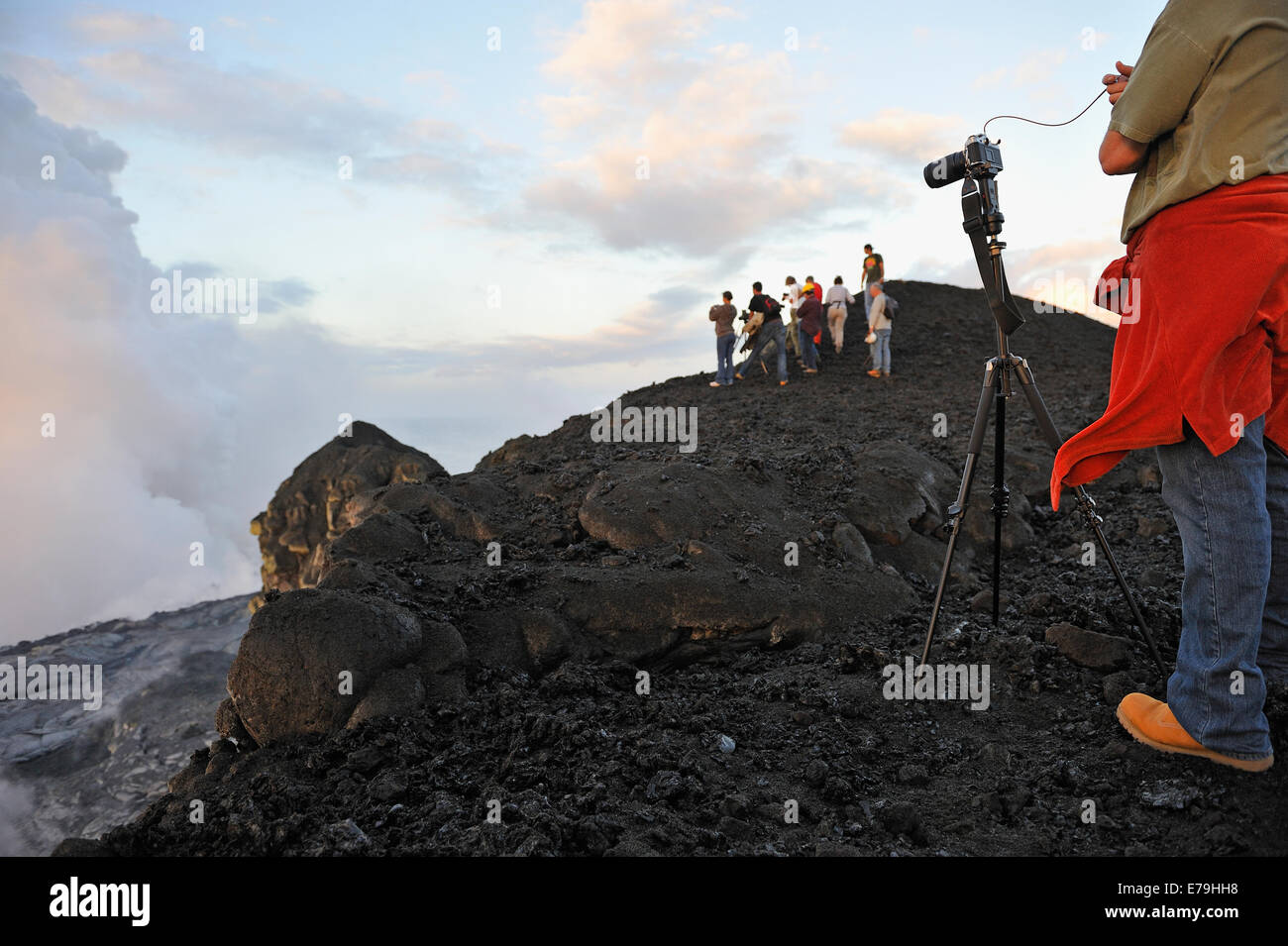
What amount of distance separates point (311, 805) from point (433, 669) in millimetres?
1125

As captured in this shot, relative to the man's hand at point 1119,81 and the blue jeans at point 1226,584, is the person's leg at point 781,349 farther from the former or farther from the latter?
the blue jeans at point 1226,584

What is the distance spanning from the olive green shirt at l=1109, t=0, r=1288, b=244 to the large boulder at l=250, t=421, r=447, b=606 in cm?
1310

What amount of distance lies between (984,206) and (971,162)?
22 cm

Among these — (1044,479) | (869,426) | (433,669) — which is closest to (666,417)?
(869,426)

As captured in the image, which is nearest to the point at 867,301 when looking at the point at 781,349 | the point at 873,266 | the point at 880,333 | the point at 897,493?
the point at 873,266

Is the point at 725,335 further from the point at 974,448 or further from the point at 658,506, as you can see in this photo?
the point at 974,448

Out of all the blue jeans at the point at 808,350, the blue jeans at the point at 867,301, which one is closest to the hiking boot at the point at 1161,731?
the blue jeans at the point at 808,350

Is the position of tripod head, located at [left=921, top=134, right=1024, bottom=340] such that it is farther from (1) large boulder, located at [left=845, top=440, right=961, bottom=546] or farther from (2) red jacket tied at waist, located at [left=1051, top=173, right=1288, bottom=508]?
(1) large boulder, located at [left=845, top=440, right=961, bottom=546]

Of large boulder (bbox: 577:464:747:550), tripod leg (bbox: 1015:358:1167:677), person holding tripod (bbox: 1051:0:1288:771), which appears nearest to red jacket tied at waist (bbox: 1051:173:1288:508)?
person holding tripod (bbox: 1051:0:1288:771)

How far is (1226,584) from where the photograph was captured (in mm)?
2701

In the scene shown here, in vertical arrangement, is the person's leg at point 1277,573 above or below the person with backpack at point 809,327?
below

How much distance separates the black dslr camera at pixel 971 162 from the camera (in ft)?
11.1

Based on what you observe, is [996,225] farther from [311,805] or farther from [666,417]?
[666,417]
